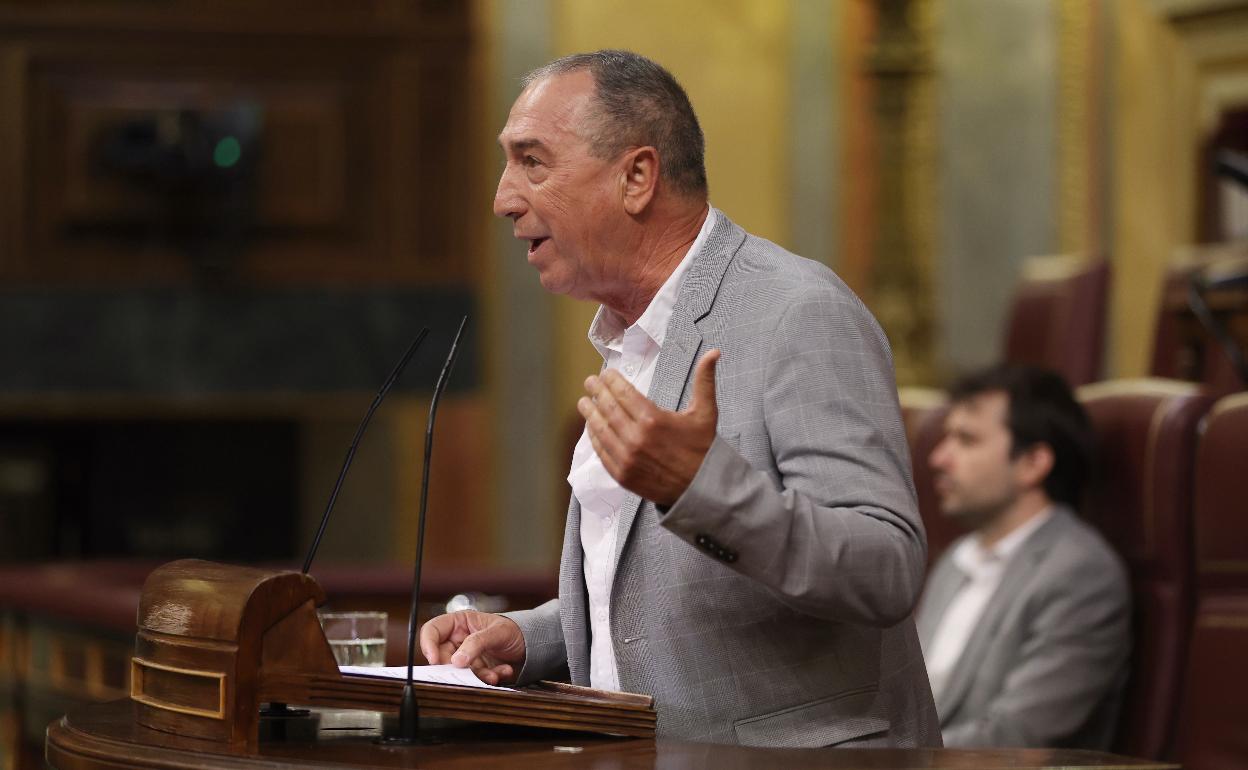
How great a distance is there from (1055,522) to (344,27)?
3807 mm

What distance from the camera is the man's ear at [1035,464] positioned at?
9.94ft

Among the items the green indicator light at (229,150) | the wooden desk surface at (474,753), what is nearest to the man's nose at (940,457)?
the wooden desk surface at (474,753)

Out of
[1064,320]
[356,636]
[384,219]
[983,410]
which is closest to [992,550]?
[983,410]

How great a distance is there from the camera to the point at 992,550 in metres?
3.19

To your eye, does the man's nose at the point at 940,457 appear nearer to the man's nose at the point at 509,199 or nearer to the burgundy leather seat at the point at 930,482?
the burgundy leather seat at the point at 930,482

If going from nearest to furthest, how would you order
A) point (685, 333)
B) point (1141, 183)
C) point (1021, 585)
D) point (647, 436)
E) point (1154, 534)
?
point (647, 436)
point (685, 333)
point (1154, 534)
point (1021, 585)
point (1141, 183)

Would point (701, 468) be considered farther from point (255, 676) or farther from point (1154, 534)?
point (1154, 534)

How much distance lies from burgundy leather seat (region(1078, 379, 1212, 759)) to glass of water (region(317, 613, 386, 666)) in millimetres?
1351

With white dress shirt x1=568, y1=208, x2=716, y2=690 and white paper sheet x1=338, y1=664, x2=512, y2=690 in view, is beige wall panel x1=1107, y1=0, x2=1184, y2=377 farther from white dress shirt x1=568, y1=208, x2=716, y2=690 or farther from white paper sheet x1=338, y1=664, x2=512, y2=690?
white paper sheet x1=338, y1=664, x2=512, y2=690

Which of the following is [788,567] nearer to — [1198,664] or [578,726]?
[578,726]

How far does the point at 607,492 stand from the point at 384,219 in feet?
14.8

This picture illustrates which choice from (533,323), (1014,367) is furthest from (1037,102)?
(1014,367)

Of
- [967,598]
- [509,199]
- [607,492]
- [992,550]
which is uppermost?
[509,199]

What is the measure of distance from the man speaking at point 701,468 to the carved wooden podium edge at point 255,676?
5.0 inches
